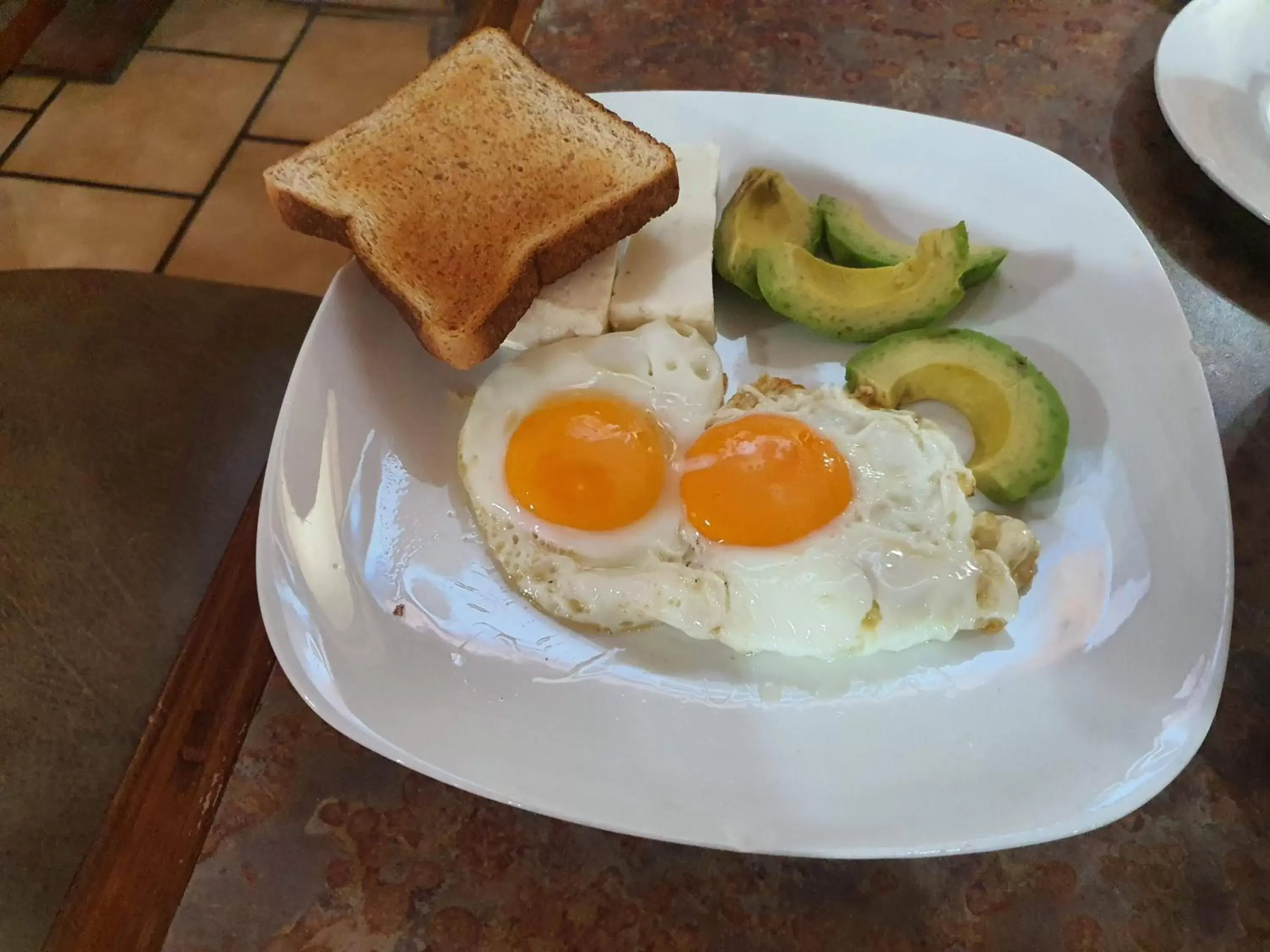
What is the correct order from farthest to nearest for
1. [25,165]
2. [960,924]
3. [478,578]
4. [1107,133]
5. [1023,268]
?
[25,165], [1107,133], [1023,268], [478,578], [960,924]

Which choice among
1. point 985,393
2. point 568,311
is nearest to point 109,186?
point 568,311

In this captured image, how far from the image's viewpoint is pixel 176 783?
3.31 feet

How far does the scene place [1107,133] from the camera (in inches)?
62.1

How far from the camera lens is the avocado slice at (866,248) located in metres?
1.33

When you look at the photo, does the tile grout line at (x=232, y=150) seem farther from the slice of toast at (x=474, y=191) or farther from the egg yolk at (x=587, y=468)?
the egg yolk at (x=587, y=468)

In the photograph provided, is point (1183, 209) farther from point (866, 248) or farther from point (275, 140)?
point (275, 140)

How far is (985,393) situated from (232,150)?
2.45 meters

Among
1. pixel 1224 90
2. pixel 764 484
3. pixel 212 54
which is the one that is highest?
pixel 1224 90

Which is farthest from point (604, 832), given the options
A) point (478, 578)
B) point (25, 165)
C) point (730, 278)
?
point (25, 165)

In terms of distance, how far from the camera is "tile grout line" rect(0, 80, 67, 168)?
2680 mm

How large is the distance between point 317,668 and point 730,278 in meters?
0.85

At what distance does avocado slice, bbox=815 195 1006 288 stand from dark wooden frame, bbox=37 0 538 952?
1.00m

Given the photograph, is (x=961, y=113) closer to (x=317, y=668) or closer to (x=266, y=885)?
(x=317, y=668)

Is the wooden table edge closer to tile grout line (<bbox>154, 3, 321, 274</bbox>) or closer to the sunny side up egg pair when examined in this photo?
the sunny side up egg pair
